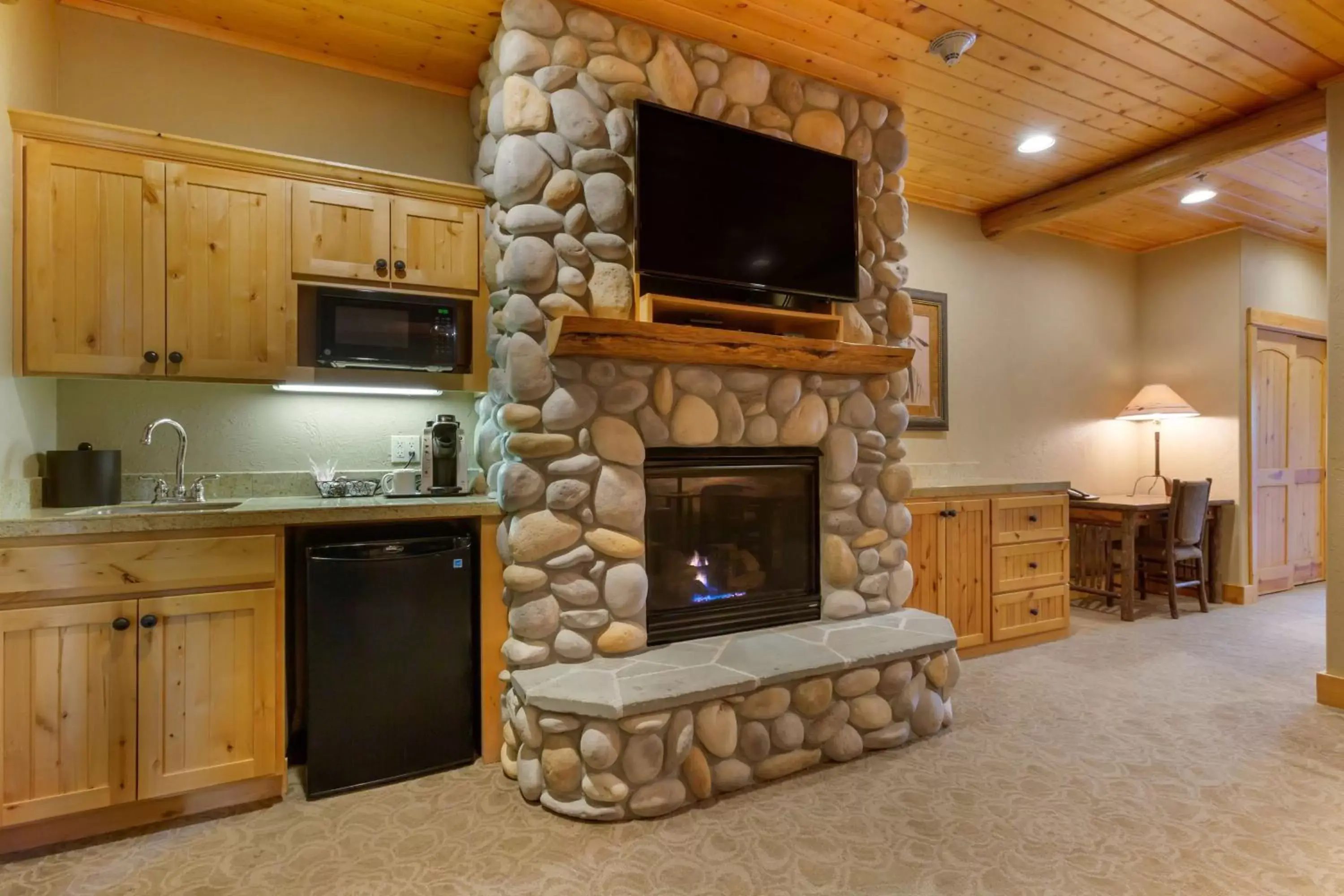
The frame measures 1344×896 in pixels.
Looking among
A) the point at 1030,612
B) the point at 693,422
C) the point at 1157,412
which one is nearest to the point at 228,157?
the point at 693,422

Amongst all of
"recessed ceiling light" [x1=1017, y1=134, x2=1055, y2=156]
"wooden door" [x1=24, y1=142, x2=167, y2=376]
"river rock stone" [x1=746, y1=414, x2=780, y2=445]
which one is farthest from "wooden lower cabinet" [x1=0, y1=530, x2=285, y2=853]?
"recessed ceiling light" [x1=1017, y1=134, x2=1055, y2=156]

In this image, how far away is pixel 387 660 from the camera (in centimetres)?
220

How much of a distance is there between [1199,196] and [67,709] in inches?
242

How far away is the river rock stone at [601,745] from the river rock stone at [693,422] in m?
1.04

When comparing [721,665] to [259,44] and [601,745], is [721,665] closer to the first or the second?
[601,745]

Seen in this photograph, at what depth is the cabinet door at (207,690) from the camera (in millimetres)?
1938

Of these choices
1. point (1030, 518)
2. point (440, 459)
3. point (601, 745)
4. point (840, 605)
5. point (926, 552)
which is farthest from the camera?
point (1030, 518)

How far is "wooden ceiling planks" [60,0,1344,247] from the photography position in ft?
7.93

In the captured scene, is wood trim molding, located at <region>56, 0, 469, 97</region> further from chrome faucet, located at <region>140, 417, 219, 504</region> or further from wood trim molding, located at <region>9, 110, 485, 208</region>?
chrome faucet, located at <region>140, 417, 219, 504</region>

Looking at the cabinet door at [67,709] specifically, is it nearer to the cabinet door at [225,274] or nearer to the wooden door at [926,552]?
the cabinet door at [225,274]

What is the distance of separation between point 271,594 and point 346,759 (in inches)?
24.4

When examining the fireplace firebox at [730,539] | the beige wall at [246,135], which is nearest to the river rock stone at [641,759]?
the fireplace firebox at [730,539]

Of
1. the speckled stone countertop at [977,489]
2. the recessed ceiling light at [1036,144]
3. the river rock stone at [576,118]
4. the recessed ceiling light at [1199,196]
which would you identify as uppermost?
the recessed ceiling light at [1036,144]

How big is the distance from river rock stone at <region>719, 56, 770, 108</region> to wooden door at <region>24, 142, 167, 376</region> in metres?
2.11
